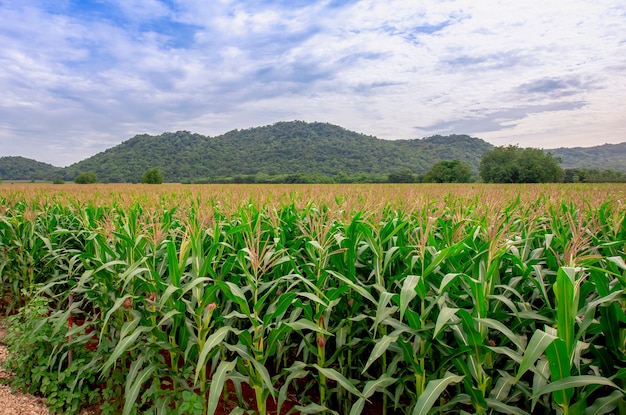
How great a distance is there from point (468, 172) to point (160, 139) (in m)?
83.1

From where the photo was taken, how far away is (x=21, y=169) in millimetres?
68562

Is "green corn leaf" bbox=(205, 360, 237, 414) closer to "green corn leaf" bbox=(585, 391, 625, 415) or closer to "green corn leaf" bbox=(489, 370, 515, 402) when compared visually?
"green corn leaf" bbox=(489, 370, 515, 402)

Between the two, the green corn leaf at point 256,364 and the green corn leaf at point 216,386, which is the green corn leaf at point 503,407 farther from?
the green corn leaf at point 216,386

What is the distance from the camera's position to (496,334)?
8.09ft

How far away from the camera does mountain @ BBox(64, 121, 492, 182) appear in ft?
263

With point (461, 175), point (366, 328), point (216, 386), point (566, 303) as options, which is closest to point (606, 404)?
point (566, 303)

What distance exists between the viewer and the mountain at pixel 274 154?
Result: 80150 millimetres

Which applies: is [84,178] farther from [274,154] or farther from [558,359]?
[558,359]

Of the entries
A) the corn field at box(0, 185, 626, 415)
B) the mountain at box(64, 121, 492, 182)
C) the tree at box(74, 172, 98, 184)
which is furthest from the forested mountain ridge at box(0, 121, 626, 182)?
the corn field at box(0, 185, 626, 415)

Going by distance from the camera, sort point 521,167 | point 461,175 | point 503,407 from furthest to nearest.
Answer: point 461,175, point 521,167, point 503,407

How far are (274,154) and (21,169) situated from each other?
55.1 metres

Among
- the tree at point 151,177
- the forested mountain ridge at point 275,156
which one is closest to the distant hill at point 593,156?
the forested mountain ridge at point 275,156

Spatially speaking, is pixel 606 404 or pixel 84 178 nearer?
pixel 606 404

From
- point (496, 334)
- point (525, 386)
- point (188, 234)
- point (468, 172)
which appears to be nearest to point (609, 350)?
point (525, 386)
